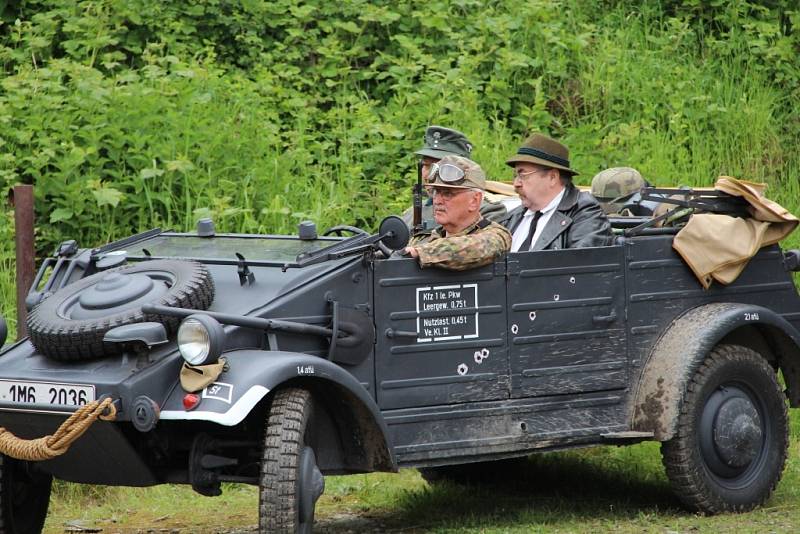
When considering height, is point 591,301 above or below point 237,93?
below

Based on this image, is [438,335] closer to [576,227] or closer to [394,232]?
[394,232]

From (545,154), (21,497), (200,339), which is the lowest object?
(21,497)

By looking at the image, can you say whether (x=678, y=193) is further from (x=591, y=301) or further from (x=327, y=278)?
(x=327, y=278)

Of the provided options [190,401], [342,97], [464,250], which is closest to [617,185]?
[464,250]

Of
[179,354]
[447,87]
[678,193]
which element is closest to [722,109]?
[447,87]

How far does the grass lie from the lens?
263 inches

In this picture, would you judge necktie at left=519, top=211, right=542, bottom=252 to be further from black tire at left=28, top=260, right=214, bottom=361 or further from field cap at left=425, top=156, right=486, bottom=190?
black tire at left=28, top=260, right=214, bottom=361

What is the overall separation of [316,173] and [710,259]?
421 centimetres

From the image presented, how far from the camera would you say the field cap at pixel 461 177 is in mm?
6488

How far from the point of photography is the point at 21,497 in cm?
606

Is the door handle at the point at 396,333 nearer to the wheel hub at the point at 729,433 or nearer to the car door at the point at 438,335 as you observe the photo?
the car door at the point at 438,335

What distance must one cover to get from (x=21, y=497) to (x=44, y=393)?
0.93m

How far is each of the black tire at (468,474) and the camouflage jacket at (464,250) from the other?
80.3 inches

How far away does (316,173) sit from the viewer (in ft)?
34.3
